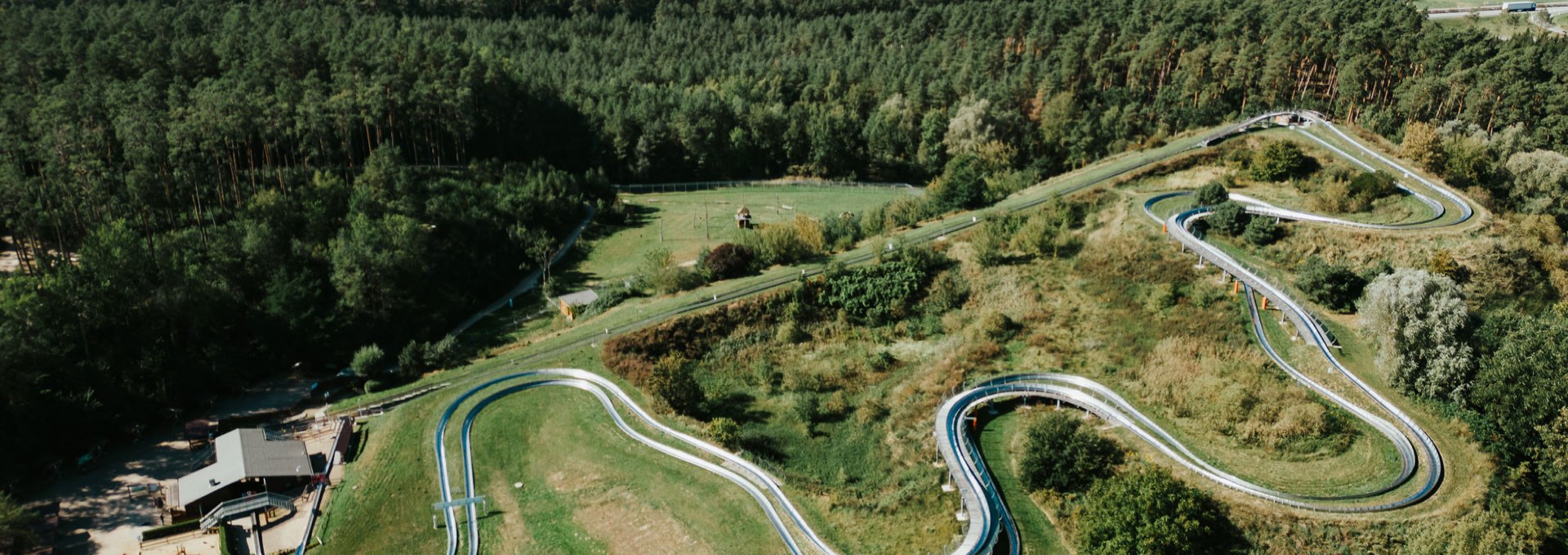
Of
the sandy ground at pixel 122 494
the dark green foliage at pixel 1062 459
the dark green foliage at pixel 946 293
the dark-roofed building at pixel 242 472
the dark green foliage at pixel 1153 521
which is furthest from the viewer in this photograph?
the dark green foliage at pixel 946 293

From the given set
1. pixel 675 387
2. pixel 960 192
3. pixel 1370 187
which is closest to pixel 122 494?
pixel 675 387

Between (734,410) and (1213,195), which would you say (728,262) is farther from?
(1213,195)

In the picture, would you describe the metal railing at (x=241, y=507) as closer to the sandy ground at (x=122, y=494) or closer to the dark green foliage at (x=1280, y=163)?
the sandy ground at (x=122, y=494)

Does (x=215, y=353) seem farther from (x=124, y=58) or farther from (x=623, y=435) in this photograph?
(x=124, y=58)

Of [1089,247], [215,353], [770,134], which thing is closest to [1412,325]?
[1089,247]

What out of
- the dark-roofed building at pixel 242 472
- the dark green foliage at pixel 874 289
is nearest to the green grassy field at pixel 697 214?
the dark green foliage at pixel 874 289

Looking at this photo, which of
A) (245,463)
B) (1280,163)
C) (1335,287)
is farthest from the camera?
(1280,163)

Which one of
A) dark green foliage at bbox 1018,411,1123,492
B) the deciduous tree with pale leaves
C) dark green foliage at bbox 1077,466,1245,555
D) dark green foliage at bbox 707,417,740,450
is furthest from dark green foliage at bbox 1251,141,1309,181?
dark green foliage at bbox 707,417,740,450

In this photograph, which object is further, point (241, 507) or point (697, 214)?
point (697, 214)
